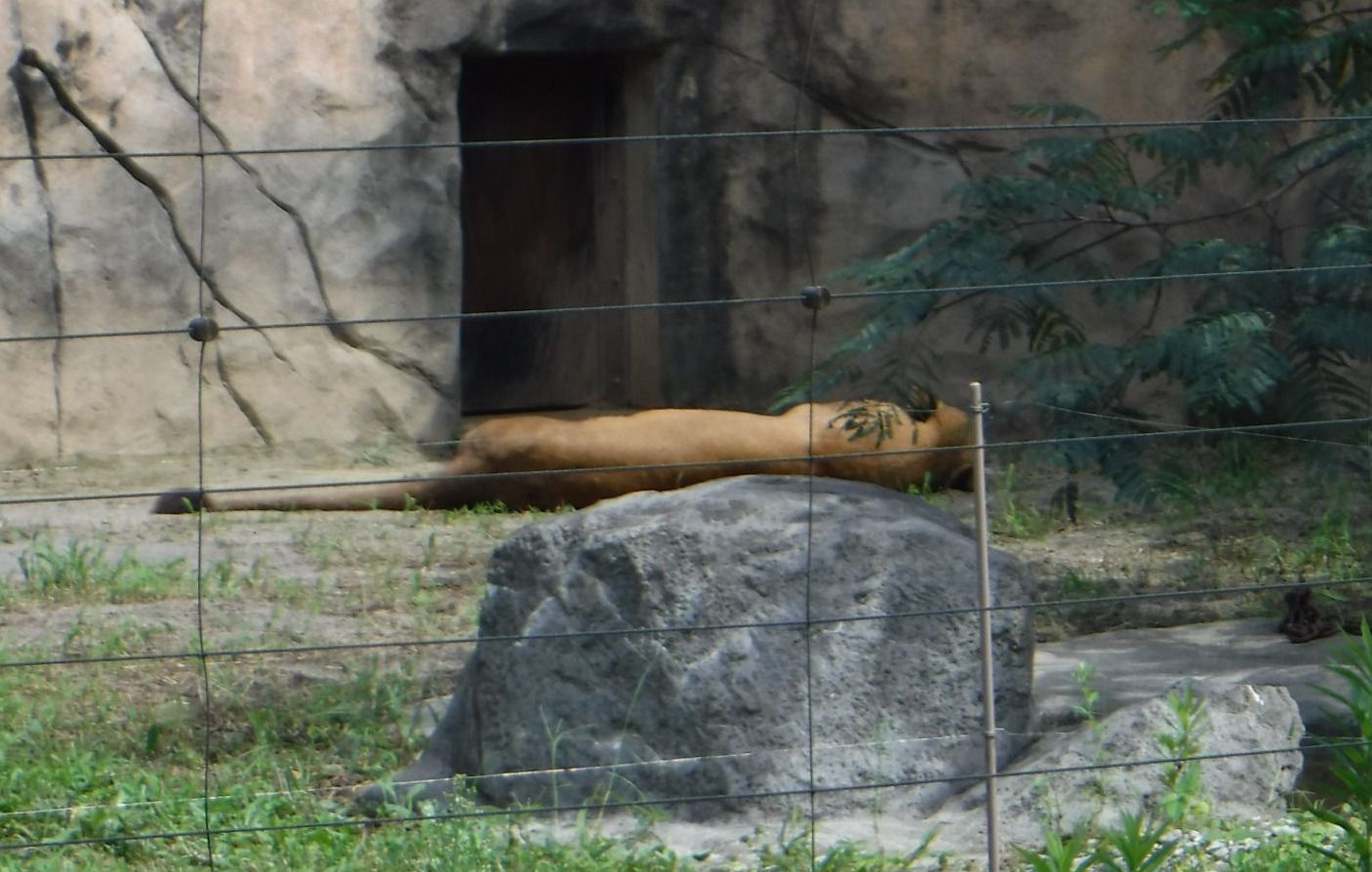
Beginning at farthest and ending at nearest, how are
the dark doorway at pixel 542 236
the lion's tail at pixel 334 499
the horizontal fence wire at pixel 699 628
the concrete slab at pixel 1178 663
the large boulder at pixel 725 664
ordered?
the dark doorway at pixel 542 236 → the lion's tail at pixel 334 499 → the concrete slab at pixel 1178 663 → the large boulder at pixel 725 664 → the horizontal fence wire at pixel 699 628

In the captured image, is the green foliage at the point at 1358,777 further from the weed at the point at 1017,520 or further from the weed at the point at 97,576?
the weed at the point at 97,576

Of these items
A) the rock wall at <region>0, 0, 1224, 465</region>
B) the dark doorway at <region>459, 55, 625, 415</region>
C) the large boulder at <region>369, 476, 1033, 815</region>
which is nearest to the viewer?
the large boulder at <region>369, 476, 1033, 815</region>

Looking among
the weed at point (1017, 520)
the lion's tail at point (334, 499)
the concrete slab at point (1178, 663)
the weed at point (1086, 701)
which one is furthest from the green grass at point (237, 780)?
the weed at point (1017, 520)

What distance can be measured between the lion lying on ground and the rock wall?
104cm

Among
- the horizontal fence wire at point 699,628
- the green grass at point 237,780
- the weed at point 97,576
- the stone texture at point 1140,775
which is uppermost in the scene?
the horizontal fence wire at point 699,628

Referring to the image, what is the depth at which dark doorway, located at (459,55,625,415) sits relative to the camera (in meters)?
8.47

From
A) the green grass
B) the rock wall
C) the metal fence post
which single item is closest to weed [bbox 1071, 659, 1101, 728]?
the metal fence post

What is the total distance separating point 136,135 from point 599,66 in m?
2.26

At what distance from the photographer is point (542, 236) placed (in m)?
8.62

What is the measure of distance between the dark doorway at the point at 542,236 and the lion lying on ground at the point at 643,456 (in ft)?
5.73

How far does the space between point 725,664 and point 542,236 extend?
5623 millimetres

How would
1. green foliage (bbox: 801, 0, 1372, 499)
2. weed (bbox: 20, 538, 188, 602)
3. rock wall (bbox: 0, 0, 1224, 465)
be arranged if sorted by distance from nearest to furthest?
green foliage (bbox: 801, 0, 1372, 499) < weed (bbox: 20, 538, 188, 602) < rock wall (bbox: 0, 0, 1224, 465)

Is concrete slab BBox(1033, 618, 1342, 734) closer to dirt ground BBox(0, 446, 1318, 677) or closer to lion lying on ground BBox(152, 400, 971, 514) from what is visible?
dirt ground BBox(0, 446, 1318, 677)

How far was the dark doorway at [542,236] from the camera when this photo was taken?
333 inches
